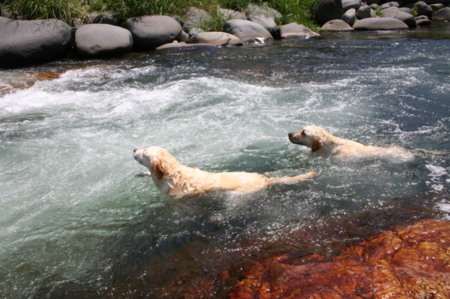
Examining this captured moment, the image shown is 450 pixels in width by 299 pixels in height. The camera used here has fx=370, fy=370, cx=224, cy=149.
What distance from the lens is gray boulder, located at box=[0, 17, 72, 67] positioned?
37.9ft

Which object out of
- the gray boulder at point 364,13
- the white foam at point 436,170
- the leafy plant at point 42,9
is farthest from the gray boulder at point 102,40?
the gray boulder at point 364,13

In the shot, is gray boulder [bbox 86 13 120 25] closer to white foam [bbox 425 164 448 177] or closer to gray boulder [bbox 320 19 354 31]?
gray boulder [bbox 320 19 354 31]

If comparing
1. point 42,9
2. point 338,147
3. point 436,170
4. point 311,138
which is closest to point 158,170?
point 311,138

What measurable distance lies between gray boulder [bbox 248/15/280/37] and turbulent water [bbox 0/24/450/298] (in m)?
5.25

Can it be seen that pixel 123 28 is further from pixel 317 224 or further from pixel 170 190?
pixel 317 224

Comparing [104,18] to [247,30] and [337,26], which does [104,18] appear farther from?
[337,26]

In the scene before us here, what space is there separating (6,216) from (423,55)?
39.9 feet

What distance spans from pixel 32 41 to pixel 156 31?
4.47 m

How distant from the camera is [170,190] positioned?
472 cm

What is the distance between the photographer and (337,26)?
1873 centimetres

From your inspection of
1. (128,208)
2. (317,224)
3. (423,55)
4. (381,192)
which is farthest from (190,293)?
(423,55)

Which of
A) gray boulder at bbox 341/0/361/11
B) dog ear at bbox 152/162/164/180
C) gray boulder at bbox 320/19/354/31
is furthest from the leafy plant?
gray boulder at bbox 341/0/361/11

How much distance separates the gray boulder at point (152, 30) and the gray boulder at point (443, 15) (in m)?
16.5

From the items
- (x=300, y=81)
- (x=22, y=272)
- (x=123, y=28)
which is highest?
(x=123, y=28)
